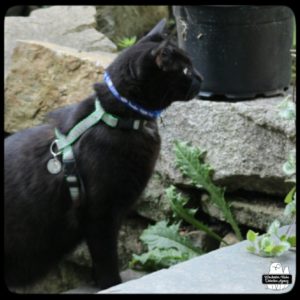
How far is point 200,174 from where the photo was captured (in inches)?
124

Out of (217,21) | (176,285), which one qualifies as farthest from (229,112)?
(176,285)

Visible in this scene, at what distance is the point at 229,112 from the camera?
3.17 metres

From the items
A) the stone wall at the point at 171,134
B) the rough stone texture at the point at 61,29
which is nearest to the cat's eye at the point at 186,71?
the stone wall at the point at 171,134

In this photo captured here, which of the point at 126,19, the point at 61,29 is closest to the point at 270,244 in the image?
the point at 61,29

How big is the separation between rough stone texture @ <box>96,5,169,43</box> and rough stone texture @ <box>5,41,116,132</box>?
0.92 m

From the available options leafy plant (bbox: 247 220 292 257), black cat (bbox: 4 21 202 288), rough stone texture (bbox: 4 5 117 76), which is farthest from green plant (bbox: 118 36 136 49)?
leafy plant (bbox: 247 220 292 257)

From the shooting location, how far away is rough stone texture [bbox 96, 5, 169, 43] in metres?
Answer: 4.48

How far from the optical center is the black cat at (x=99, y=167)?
8.83ft

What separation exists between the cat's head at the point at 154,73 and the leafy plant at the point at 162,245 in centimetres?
63

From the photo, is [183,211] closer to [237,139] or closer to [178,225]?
[178,225]

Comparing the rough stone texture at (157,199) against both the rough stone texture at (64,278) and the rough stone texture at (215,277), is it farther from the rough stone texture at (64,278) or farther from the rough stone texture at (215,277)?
the rough stone texture at (215,277)

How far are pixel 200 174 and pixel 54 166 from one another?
2.35ft

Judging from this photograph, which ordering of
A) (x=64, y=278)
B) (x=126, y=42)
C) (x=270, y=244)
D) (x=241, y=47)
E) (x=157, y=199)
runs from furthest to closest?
(x=126, y=42) → (x=64, y=278) → (x=157, y=199) → (x=241, y=47) → (x=270, y=244)

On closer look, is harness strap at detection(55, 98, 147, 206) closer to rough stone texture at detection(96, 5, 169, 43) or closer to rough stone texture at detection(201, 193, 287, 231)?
rough stone texture at detection(201, 193, 287, 231)
